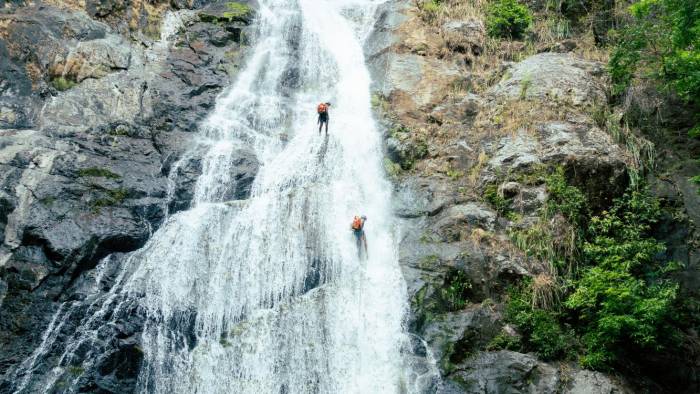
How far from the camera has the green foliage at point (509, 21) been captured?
1975cm

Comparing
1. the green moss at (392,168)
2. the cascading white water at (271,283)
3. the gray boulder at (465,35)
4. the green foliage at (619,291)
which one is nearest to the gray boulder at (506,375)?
the green foliage at (619,291)

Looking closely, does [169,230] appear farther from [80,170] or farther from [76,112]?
[76,112]

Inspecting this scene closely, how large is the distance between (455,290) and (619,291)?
3.42m

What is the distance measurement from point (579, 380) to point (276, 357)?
6.32 metres

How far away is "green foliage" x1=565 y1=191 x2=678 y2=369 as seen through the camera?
10.7 metres

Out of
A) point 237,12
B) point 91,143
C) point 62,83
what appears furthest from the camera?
point 237,12

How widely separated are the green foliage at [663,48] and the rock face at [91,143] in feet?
37.2

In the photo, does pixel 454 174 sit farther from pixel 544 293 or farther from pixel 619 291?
pixel 619 291

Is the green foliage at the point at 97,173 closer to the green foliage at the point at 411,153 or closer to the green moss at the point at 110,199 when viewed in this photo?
the green moss at the point at 110,199

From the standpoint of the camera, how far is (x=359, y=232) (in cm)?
1319

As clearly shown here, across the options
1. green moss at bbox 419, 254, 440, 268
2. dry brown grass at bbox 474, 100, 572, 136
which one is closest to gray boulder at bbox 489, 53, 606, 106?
dry brown grass at bbox 474, 100, 572, 136

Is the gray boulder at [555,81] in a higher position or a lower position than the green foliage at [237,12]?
lower

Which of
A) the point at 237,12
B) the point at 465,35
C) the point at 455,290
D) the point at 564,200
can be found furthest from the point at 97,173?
the point at 465,35

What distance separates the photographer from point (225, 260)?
41.1ft
